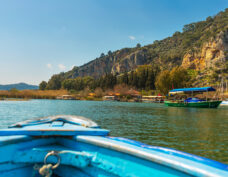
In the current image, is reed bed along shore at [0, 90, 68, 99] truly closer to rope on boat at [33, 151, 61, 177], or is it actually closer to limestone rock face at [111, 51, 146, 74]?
rope on boat at [33, 151, 61, 177]

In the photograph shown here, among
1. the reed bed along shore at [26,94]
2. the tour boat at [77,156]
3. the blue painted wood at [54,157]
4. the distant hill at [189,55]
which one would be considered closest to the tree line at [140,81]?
the distant hill at [189,55]

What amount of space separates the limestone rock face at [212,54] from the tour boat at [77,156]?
79.9m

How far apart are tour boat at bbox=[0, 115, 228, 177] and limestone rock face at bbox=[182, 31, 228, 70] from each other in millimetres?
79873

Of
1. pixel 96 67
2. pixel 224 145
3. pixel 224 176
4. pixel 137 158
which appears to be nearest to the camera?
pixel 224 176

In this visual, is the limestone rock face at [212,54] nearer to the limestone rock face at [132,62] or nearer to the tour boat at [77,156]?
the limestone rock face at [132,62]

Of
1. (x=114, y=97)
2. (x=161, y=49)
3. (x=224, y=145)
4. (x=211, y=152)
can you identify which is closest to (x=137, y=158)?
(x=211, y=152)

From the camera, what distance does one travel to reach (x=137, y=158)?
212cm

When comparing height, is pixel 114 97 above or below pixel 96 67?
below

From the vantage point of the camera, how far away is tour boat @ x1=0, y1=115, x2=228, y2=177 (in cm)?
205

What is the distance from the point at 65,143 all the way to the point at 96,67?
569ft

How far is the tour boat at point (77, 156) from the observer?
205cm

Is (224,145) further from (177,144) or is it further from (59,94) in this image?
(59,94)

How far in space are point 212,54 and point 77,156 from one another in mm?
88033

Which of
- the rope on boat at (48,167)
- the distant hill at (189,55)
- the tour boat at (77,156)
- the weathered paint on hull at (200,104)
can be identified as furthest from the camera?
the distant hill at (189,55)
